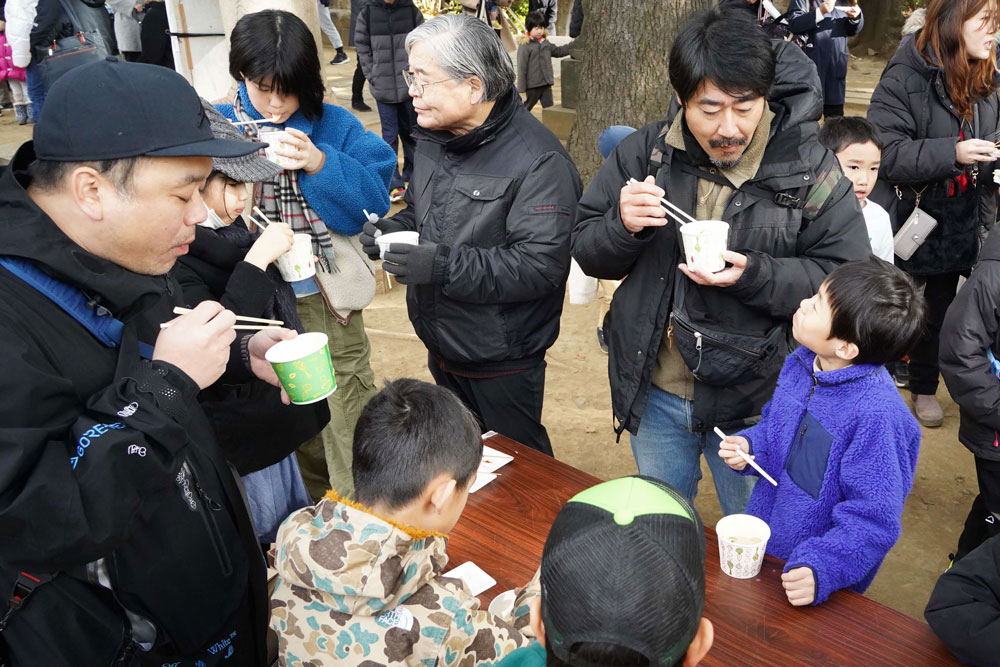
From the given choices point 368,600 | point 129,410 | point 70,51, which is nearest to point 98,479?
point 129,410

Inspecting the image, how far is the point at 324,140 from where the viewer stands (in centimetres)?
335

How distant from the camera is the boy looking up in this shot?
3.44 metres

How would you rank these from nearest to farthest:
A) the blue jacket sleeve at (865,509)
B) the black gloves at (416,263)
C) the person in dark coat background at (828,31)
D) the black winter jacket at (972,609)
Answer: the black winter jacket at (972,609) → the blue jacket sleeve at (865,509) → the black gloves at (416,263) → the person in dark coat background at (828,31)

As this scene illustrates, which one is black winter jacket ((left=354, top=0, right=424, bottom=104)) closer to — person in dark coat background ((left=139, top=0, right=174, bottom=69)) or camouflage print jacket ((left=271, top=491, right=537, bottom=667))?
person in dark coat background ((left=139, top=0, right=174, bottom=69))

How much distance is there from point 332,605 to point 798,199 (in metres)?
1.68

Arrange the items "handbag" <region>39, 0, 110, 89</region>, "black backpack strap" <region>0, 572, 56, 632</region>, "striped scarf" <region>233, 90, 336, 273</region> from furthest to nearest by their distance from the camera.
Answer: "handbag" <region>39, 0, 110, 89</region> → "striped scarf" <region>233, 90, 336, 273</region> → "black backpack strap" <region>0, 572, 56, 632</region>

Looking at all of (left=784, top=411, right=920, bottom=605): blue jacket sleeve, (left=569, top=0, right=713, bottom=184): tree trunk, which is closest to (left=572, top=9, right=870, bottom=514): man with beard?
(left=784, top=411, right=920, bottom=605): blue jacket sleeve

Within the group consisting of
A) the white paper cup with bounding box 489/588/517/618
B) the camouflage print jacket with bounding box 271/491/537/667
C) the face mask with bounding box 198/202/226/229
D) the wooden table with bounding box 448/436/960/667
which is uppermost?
the face mask with bounding box 198/202/226/229

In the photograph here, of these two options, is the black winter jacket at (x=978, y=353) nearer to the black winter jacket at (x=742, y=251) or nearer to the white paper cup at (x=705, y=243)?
the black winter jacket at (x=742, y=251)

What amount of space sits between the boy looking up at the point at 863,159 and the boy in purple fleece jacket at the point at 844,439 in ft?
4.10

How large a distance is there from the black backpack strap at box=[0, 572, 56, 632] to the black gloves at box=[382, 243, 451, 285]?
150cm

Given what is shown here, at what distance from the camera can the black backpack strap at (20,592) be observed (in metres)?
1.57

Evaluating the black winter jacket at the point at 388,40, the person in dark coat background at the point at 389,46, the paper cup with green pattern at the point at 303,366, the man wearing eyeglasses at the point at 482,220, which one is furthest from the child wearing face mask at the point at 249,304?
the black winter jacket at the point at 388,40

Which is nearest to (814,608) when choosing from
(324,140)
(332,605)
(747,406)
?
(747,406)
